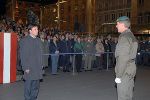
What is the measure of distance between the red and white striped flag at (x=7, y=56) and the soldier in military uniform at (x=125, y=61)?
596cm

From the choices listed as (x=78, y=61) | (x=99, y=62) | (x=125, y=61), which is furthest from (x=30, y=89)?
(x=99, y=62)

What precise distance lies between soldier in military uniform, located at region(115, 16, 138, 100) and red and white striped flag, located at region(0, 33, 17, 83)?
19.6 feet

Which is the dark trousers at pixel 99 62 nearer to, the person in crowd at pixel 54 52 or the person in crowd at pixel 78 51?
the person in crowd at pixel 78 51

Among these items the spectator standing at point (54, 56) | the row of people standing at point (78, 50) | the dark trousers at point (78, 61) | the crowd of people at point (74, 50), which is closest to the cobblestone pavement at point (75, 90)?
the spectator standing at point (54, 56)

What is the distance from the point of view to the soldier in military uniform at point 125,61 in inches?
163

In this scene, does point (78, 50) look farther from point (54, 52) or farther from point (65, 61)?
point (54, 52)

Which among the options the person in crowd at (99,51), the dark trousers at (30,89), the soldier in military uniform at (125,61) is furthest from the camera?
the person in crowd at (99,51)

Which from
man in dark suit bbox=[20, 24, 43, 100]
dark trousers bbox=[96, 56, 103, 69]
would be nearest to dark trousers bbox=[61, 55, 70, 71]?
dark trousers bbox=[96, 56, 103, 69]

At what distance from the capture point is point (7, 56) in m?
9.16

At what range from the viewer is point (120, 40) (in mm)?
4250

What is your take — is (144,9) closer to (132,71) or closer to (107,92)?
(107,92)

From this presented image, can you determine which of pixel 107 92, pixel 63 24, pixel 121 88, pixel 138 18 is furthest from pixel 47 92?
pixel 63 24

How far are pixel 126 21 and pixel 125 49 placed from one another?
25.0 inches

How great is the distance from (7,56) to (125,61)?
629 cm
